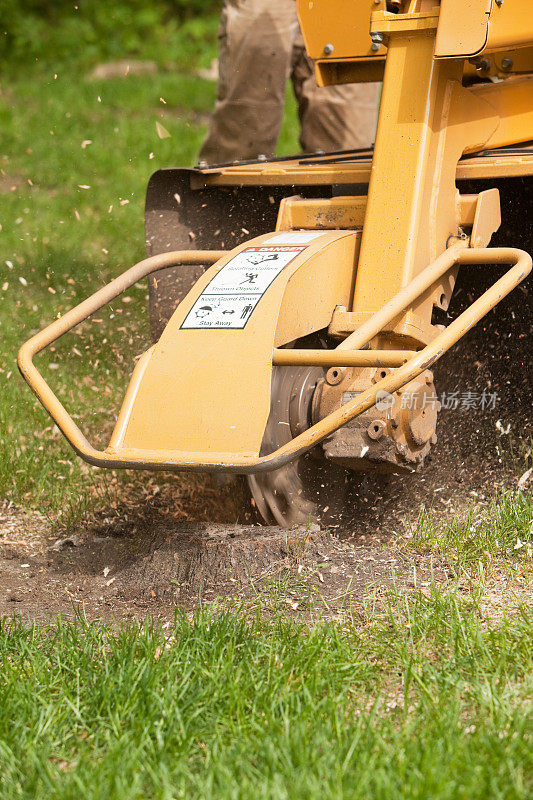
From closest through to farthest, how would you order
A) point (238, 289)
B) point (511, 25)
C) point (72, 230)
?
point (238, 289) → point (511, 25) → point (72, 230)

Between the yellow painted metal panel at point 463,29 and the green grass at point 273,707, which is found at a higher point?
the yellow painted metal panel at point 463,29

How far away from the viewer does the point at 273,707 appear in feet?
5.74

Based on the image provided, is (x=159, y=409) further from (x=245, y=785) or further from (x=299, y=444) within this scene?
(x=245, y=785)

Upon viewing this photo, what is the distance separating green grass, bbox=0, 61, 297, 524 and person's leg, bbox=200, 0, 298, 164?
659 mm

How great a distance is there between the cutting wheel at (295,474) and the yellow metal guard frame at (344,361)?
0.33 meters

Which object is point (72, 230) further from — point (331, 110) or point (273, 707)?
point (273, 707)

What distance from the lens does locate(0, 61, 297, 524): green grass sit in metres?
3.33

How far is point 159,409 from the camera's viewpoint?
2.16 metres

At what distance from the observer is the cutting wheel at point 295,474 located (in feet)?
8.09

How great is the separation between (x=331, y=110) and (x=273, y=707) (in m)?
3.30

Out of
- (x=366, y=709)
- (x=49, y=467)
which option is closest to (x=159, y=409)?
(x=366, y=709)

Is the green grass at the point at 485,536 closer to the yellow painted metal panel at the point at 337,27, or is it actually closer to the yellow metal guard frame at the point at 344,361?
the yellow metal guard frame at the point at 344,361

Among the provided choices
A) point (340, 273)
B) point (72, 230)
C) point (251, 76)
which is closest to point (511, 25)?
point (340, 273)

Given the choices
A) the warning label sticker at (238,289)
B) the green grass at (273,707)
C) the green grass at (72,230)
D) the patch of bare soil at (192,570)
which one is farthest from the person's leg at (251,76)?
the green grass at (273,707)
